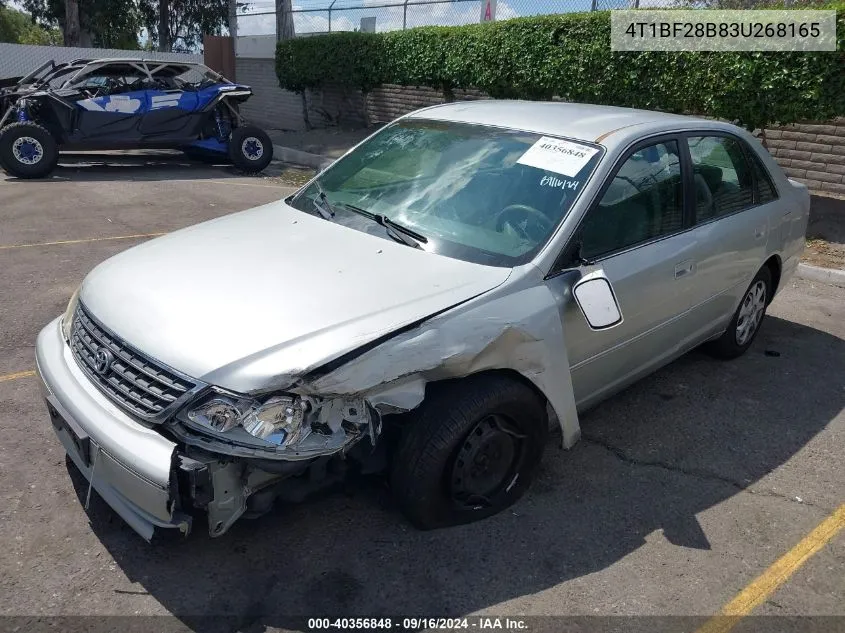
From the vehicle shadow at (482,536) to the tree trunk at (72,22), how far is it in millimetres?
24881

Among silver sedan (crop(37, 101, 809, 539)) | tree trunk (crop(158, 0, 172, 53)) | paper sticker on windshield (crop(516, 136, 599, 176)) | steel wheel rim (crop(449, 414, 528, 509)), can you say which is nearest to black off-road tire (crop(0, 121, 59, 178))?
silver sedan (crop(37, 101, 809, 539))

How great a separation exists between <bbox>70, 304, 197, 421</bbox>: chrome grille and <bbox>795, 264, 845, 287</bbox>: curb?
21.1 ft

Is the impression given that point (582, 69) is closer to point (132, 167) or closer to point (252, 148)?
point (252, 148)

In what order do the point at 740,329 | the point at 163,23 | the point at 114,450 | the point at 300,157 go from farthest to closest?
the point at 163,23 → the point at 300,157 → the point at 740,329 → the point at 114,450

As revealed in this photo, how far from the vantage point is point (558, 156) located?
3539 mm

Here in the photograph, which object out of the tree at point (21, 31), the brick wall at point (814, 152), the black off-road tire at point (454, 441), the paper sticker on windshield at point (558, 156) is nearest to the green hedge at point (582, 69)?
the brick wall at point (814, 152)

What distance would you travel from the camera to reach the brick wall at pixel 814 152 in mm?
9016

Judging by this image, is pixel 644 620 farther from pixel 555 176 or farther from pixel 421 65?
pixel 421 65

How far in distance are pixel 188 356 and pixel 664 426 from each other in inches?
Answer: 109

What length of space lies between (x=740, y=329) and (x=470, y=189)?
8.19 ft

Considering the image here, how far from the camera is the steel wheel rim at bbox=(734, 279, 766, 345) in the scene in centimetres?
486

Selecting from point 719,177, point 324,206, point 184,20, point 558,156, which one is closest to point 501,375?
point 558,156

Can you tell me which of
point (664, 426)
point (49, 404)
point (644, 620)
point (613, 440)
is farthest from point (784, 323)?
point (49, 404)

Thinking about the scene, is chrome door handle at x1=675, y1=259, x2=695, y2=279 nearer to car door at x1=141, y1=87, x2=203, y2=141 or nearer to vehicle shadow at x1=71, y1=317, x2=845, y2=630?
vehicle shadow at x1=71, y1=317, x2=845, y2=630
